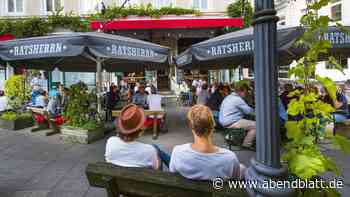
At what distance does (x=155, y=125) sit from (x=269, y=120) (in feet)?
19.1

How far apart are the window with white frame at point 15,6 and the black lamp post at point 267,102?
61.9 ft

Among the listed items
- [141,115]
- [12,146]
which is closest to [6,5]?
[12,146]

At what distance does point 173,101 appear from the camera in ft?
52.9

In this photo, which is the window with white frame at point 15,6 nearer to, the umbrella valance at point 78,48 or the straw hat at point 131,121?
the umbrella valance at point 78,48

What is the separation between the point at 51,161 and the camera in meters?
5.35

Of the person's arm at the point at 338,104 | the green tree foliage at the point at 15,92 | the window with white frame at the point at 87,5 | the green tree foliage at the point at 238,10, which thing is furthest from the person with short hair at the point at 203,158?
the window with white frame at the point at 87,5

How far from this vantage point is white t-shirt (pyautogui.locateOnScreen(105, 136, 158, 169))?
2750mm

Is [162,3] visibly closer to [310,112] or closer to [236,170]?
[236,170]

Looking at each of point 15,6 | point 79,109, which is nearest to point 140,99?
point 79,109

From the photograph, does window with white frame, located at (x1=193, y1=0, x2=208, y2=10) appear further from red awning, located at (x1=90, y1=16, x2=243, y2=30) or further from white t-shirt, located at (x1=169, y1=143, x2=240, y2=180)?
white t-shirt, located at (x1=169, y1=143, x2=240, y2=180)

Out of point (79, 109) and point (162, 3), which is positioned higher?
point (162, 3)

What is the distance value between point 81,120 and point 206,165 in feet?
17.6

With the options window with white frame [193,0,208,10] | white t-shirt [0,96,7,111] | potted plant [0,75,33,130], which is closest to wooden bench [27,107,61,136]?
potted plant [0,75,33,130]

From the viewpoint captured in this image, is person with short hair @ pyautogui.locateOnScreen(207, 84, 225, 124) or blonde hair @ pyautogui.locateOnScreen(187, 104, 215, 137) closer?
blonde hair @ pyautogui.locateOnScreen(187, 104, 215, 137)
